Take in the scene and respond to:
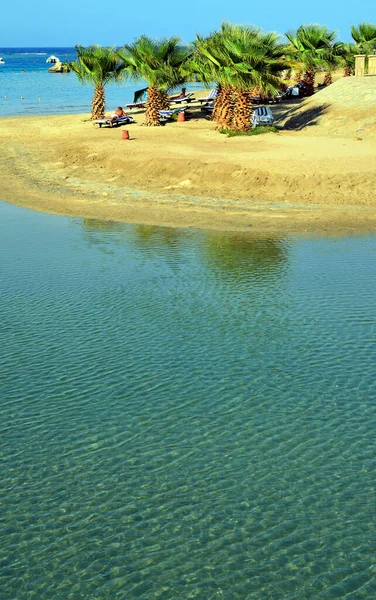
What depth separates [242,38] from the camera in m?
37.9

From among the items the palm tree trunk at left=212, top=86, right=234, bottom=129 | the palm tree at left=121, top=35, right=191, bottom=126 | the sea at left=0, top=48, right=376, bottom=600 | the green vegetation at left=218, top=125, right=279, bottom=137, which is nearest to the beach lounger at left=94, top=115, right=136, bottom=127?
the palm tree at left=121, top=35, right=191, bottom=126

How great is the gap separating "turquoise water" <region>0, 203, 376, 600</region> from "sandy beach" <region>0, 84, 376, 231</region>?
19.3ft

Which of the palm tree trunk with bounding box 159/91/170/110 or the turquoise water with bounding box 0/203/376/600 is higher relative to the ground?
the palm tree trunk with bounding box 159/91/170/110

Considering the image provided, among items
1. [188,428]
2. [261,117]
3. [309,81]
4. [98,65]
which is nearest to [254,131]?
[261,117]

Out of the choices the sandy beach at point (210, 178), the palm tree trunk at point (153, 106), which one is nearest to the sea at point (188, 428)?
the sandy beach at point (210, 178)

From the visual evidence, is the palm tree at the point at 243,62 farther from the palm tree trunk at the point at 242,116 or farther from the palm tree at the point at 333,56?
the palm tree at the point at 333,56

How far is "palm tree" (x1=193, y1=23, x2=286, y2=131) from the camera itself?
1487 inches

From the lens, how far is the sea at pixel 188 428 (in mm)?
8938

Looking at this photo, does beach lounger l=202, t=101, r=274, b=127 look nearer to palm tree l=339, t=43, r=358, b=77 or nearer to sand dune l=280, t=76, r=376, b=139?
sand dune l=280, t=76, r=376, b=139

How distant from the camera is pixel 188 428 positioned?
477 inches

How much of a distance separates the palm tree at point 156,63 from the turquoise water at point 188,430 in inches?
1066

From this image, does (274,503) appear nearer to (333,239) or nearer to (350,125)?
(333,239)

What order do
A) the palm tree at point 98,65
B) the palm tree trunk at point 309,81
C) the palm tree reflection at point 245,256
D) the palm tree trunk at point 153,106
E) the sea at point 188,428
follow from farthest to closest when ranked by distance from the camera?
the palm tree trunk at point 309,81, the palm tree at point 98,65, the palm tree trunk at point 153,106, the palm tree reflection at point 245,256, the sea at point 188,428

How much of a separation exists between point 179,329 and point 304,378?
3411mm
